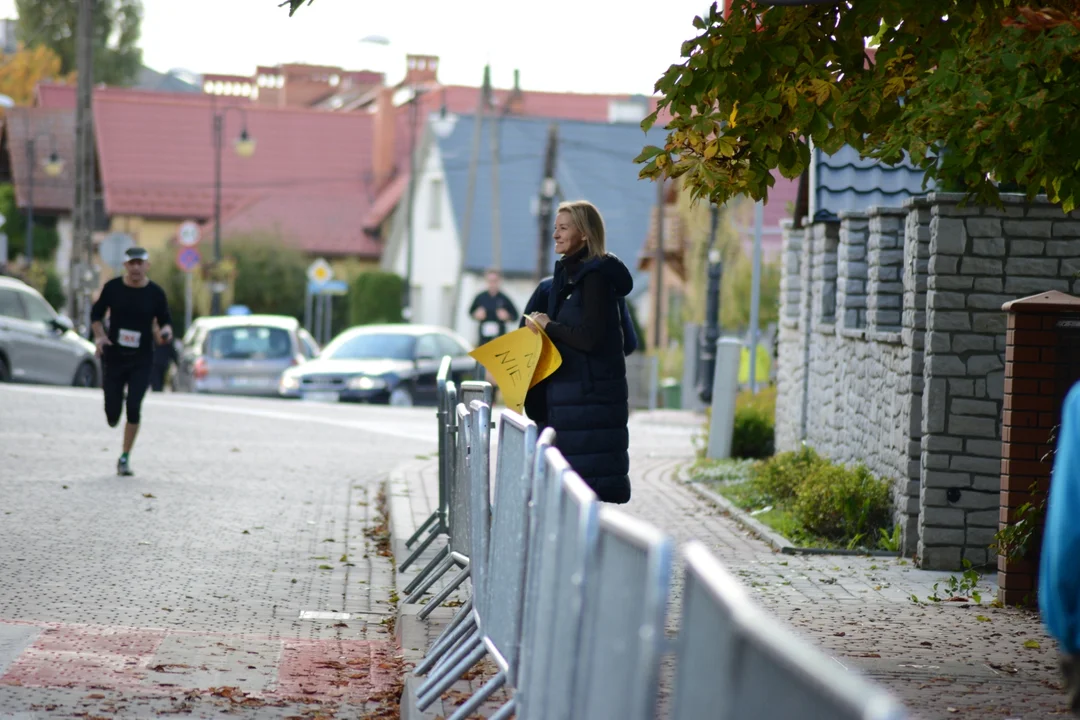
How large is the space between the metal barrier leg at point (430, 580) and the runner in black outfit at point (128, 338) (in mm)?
5719

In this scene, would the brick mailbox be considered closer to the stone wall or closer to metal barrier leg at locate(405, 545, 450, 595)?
the stone wall

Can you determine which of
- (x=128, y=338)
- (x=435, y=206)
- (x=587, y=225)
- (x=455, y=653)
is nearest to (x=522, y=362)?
(x=587, y=225)

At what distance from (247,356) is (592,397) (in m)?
20.9

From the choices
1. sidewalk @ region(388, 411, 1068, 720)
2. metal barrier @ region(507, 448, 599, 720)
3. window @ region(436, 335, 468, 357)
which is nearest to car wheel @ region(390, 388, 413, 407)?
window @ region(436, 335, 468, 357)

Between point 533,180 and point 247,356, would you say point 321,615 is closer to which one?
point 247,356

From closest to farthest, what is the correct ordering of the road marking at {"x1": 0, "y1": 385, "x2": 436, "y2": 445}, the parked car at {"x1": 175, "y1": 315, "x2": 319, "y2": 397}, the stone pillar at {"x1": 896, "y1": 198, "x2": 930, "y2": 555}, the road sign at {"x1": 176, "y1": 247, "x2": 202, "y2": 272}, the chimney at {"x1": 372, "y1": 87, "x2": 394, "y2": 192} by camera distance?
the stone pillar at {"x1": 896, "y1": 198, "x2": 930, "y2": 555} → the road marking at {"x1": 0, "y1": 385, "x2": 436, "y2": 445} → the parked car at {"x1": 175, "y1": 315, "x2": 319, "y2": 397} → the road sign at {"x1": 176, "y1": 247, "x2": 202, "y2": 272} → the chimney at {"x1": 372, "y1": 87, "x2": 394, "y2": 192}

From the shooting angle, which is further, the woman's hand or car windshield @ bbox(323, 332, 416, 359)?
car windshield @ bbox(323, 332, 416, 359)

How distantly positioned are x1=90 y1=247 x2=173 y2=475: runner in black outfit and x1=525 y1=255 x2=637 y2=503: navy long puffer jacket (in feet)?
19.9

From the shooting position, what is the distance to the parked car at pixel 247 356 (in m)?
28.1

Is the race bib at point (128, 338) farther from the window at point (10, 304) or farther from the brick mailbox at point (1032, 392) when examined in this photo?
the window at point (10, 304)

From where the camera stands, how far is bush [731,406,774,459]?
1708cm

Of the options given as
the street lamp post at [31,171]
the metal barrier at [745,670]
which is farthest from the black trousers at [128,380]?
the street lamp post at [31,171]

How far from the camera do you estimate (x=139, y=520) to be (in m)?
11.1

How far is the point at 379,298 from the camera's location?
59281mm
